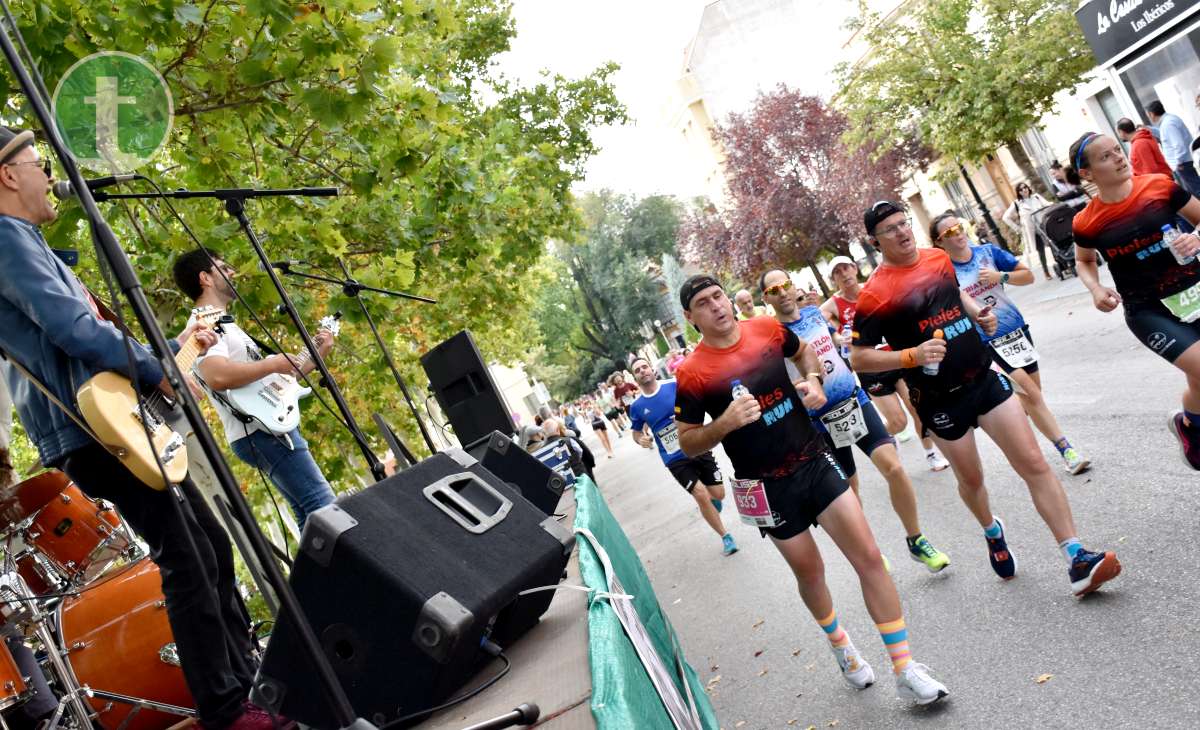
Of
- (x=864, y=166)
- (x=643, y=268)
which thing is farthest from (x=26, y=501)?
(x=643, y=268)

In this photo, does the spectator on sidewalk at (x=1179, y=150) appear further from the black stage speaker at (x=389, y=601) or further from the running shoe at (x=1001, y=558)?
the black stage speaker at (x=389, y=601)

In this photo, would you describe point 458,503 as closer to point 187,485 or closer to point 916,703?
point 187,485

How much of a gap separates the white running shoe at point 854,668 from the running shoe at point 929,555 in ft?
4.60

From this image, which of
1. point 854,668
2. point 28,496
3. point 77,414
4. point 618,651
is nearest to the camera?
point 618,651

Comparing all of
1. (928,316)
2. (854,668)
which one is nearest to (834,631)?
(854,668)

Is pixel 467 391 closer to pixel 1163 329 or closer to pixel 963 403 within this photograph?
pixel 963 403

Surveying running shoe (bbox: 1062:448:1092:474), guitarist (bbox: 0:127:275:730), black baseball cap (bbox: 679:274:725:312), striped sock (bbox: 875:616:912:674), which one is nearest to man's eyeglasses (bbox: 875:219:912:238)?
black baseball cap (bbox: 679:274:725:312)

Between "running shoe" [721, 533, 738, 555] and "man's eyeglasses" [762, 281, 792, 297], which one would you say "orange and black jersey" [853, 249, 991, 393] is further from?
"running shoe" [721, 533, 738, 555]

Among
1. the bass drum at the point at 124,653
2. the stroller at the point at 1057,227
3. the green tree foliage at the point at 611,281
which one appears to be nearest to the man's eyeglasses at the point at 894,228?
the bass drum at the point at 124,653

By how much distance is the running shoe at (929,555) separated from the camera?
23.1 ft

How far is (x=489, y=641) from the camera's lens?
4.04m

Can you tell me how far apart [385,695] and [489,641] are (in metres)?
0.58

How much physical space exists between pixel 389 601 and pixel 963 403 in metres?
3.69

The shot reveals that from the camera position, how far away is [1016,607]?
5859 millimetres
